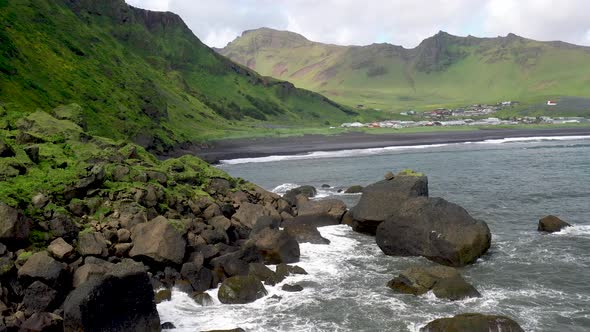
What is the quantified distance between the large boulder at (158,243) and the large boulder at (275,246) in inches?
173

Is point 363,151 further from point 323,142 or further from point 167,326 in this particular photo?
point 167,326

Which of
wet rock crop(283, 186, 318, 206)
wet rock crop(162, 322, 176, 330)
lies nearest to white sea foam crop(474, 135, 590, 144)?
wet rock crop(283, 186, 318, 206)

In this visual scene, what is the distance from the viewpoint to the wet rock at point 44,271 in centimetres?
1812

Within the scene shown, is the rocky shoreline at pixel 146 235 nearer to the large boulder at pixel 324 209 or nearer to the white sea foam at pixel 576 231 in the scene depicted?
the large boulder at pixel 324 209

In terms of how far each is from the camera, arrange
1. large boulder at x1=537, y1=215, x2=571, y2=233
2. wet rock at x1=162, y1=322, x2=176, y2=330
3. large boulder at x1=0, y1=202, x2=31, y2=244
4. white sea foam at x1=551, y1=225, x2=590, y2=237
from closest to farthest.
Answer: wet rock at x1=162, y1=322, x2=176, y2=330
large boulder at x1=0, y1=202, x2=31, y2=244
white sea foam at x1=551, y1=225, x2=590, y2=237
large boulder at x1=537, y1=215, x2=571, y2=233

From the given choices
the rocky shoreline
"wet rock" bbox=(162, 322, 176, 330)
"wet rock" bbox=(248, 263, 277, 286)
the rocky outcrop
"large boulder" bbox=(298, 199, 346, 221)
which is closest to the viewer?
the rocky shoreline

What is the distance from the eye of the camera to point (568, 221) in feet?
112

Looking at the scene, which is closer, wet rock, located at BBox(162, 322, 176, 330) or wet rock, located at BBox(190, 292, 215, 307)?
wet rock, located at BBox(162, 322, 176, 330)

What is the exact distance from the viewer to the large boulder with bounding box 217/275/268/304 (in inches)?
837

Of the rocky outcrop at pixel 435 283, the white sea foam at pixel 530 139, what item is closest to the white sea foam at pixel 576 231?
the rocky outcrop at pixel 435 283

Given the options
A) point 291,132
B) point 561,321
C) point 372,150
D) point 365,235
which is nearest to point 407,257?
point 365,235

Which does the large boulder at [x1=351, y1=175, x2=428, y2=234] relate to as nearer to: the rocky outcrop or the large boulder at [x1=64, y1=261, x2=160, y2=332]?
the rocky outcrop

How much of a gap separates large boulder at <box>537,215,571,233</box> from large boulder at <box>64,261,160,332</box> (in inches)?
1012

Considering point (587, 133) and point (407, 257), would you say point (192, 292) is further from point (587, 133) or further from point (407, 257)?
point (587, 133)
